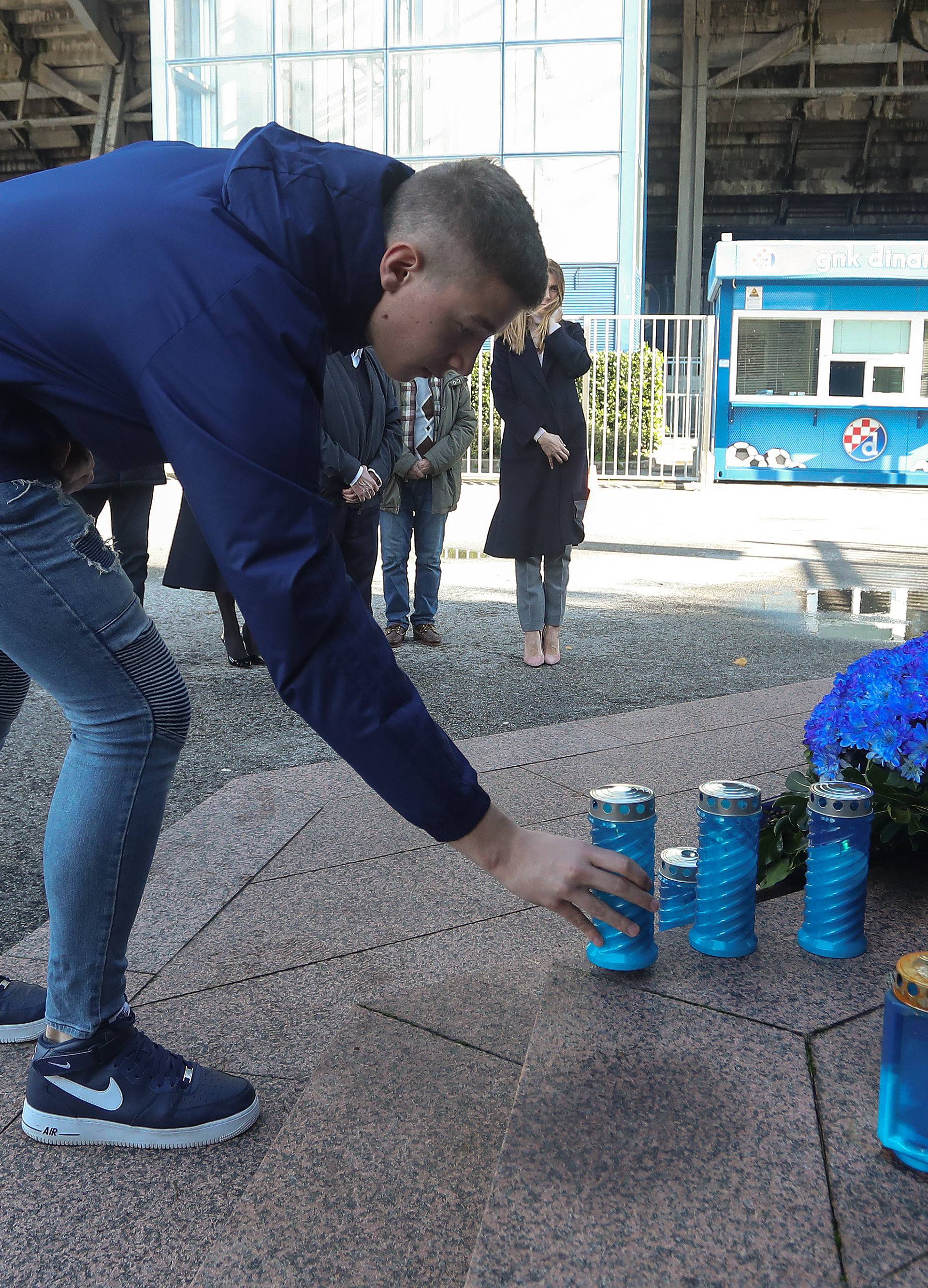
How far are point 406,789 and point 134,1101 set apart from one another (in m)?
0.95

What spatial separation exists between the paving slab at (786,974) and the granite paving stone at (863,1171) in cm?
7

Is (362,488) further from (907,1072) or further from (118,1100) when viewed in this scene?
(907,1072)

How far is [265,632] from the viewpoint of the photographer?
4.48ft

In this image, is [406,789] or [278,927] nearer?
[406,789]

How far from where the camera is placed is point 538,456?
5.64 meters

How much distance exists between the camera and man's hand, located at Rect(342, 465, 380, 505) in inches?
193

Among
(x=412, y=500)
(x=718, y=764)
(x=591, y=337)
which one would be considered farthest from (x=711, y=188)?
(x=718, y=764)

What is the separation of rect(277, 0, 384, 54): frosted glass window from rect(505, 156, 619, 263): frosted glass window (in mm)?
3180

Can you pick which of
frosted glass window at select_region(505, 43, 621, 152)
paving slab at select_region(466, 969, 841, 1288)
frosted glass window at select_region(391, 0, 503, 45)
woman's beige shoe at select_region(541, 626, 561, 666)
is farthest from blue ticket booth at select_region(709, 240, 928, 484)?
paving slab at select_region(466, 969, 841, 1288)

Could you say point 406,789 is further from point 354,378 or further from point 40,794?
point 354,378

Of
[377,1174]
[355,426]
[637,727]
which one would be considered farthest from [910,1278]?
[355,426]

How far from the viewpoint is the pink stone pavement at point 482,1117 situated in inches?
55.8

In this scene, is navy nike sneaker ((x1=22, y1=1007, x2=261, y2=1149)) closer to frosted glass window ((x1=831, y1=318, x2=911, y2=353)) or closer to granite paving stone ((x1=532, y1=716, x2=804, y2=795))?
granite paving stone ((x1=532, y1=716, x2=804, y2=795))

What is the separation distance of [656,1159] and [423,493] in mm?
4849
